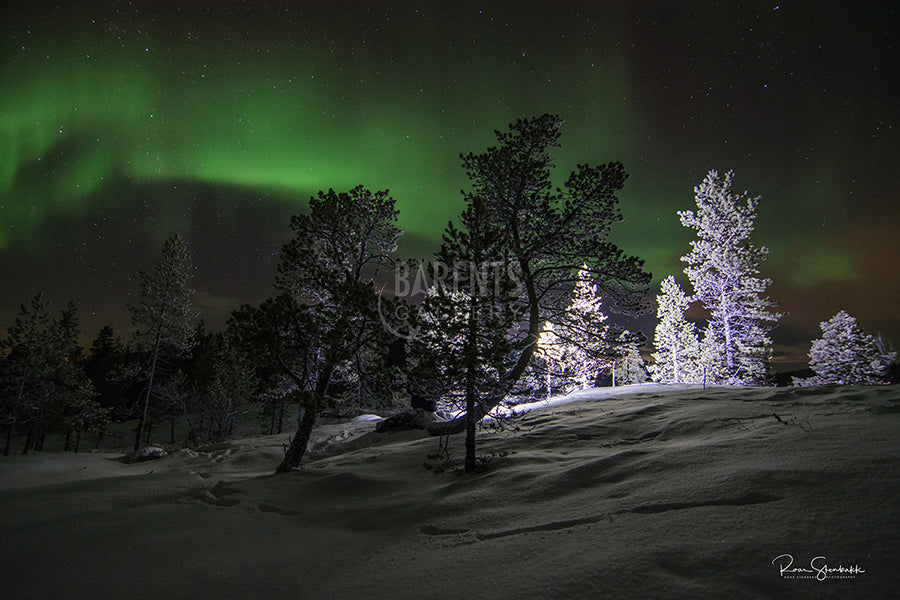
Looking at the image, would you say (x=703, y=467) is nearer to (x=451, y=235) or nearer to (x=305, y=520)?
(x=305, y=520)

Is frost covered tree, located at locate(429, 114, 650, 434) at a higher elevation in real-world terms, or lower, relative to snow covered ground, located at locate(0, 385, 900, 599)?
higher

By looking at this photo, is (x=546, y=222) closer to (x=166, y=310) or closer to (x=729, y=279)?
(x=729, y=279)

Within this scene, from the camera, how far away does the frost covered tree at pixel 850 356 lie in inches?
1245

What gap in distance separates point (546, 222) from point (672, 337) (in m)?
27.8

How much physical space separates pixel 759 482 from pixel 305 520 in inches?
232

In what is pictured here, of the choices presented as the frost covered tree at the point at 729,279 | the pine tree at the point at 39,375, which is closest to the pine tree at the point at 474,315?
the frost covered tree at the point at 729,279

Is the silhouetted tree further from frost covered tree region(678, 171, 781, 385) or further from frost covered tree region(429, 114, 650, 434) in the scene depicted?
frost covered tree region(678, 171, 781, 385)

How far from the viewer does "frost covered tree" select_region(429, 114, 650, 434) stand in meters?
10.4

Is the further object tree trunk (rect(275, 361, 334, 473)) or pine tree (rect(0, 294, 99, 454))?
pine tree (rect(0, 294, 99, 454))
